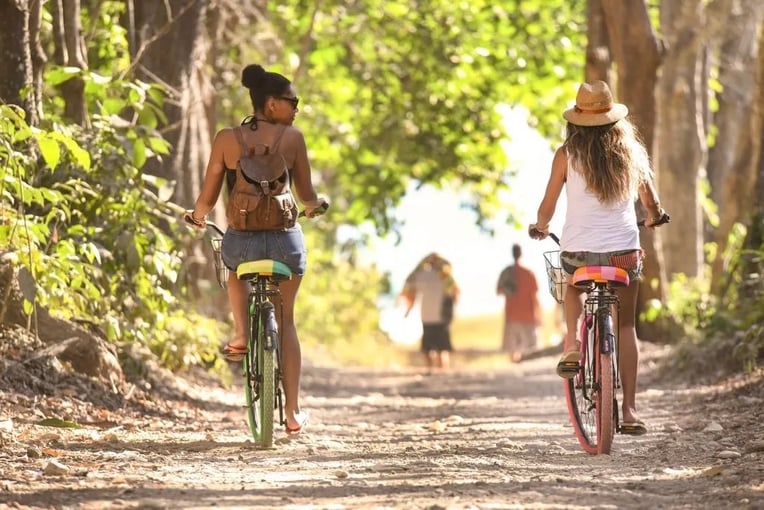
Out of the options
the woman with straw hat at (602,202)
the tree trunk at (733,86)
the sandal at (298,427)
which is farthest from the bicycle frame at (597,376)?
the tree trunk at (733,86)

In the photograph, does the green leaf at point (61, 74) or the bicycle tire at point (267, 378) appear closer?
the bicycle tire at point (267, 378)

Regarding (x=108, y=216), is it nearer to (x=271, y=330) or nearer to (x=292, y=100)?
(x=292, y=100)

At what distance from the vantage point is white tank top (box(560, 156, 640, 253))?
8.16 metres

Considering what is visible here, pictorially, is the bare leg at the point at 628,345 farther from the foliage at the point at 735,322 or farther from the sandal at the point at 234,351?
the foliage at the point at 735,322

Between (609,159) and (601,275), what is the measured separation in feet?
2.15

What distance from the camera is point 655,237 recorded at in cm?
1769

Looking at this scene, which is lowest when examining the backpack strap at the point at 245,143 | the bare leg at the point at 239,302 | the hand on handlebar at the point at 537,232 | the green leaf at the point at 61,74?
the bare leg at the point at 239,302

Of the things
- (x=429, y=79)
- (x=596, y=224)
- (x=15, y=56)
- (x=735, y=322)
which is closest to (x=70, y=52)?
(x=15, y=56)

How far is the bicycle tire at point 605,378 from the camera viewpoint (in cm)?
799

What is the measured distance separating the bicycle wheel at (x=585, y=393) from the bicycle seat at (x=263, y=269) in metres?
1.68

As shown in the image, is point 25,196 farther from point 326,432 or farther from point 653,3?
point 653,3

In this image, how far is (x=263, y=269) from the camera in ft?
27.1

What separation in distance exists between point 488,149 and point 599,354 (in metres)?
16.3

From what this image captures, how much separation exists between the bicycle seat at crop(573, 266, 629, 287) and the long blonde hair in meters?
0.38
